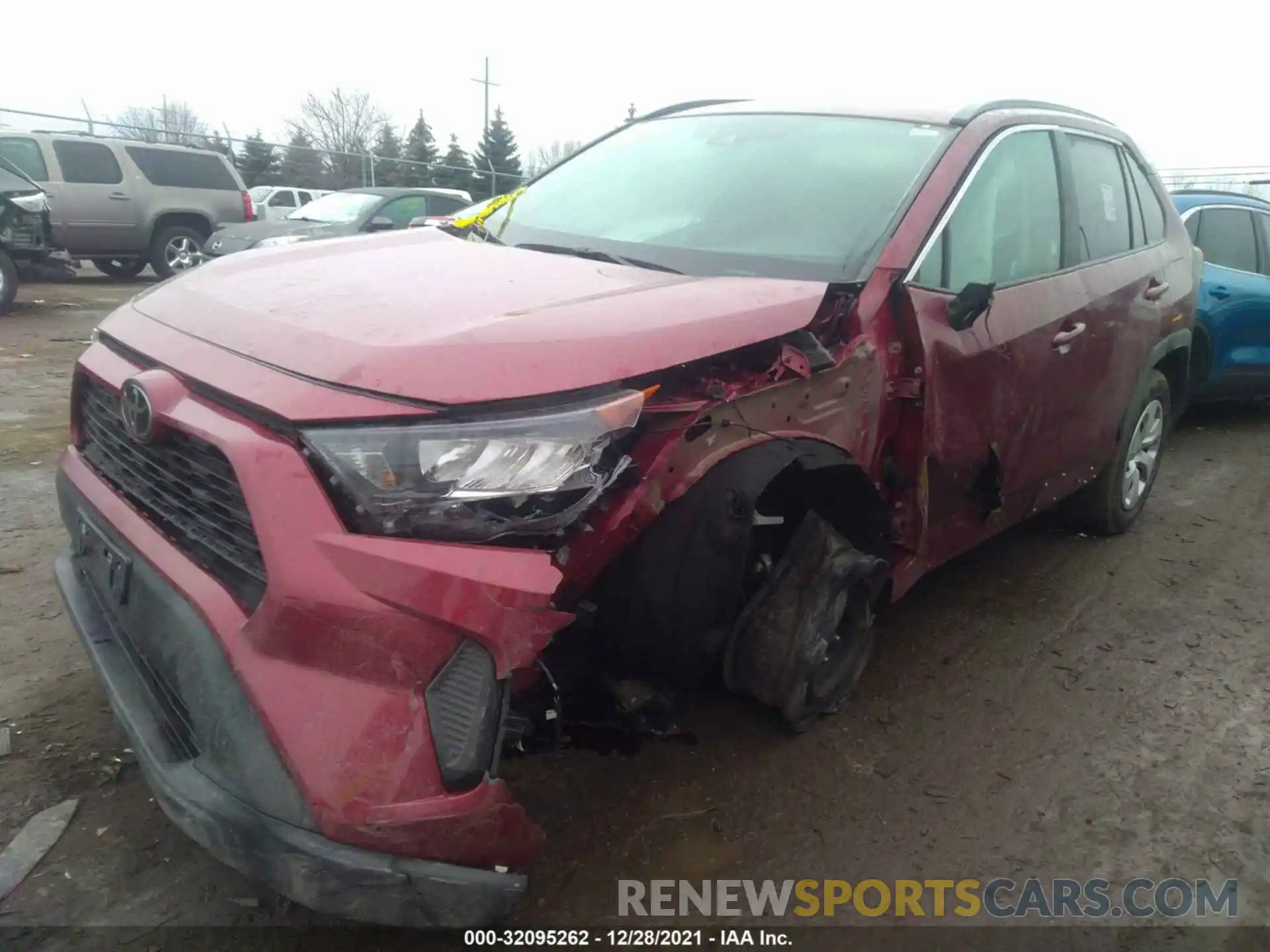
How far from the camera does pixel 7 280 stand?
33.3ft

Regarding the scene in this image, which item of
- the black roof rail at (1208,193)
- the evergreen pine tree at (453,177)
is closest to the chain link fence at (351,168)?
the evergreen pine tree at (453,177)

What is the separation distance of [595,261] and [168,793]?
175cm

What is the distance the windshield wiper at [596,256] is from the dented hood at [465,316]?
8cm

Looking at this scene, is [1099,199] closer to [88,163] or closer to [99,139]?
[88,163]

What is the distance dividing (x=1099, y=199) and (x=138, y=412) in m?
3.67

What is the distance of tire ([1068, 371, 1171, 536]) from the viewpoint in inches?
169

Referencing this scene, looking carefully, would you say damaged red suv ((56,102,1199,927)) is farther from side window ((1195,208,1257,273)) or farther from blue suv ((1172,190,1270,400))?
side window ((1195,208,1257,273))

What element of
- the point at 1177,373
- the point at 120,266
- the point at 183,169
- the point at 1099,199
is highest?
the point at 1099,199

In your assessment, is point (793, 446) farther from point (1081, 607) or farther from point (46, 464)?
point (46, 464)

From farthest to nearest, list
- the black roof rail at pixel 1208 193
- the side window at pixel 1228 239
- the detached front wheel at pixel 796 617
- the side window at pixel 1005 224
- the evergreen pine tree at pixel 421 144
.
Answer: the evergreen pine tree at pixel 421 144 → the black roof rail at pixel 1208 193 → the side window at pixel 1228 239 → the side window at pixel 1005 224 → the detached front wheel at pixel 796 617

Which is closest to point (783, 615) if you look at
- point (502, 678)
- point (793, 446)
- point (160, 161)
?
point (793, 446)

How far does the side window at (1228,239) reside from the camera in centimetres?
629

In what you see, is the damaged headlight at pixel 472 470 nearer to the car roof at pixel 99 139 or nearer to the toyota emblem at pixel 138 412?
the toyota emblem at pixel 138 412

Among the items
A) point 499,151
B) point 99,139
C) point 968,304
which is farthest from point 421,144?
point 968,304
